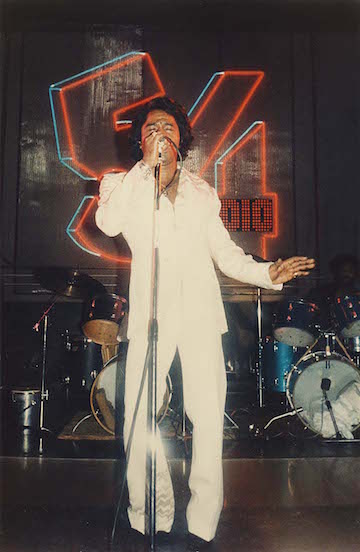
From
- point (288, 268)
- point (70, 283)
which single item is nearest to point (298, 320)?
point (70, 283)

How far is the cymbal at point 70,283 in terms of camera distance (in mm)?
4320

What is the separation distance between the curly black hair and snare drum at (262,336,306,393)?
9.22 ft

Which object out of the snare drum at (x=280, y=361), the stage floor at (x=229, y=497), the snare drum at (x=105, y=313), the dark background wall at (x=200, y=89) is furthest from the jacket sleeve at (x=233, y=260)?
the dark background wall at (x=200, y=89)

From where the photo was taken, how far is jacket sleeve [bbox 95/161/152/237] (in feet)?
6.88

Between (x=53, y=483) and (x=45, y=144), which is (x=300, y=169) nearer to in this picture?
(x=45, y=144)

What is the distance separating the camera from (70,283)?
435 centimetres

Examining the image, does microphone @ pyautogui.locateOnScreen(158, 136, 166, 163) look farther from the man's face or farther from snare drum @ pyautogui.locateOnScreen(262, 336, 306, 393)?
snare drum @ pyautogui.locateOnScreen(262, 336, 306, 393)

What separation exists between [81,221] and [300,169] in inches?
122

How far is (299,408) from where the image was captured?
4309 millimetres

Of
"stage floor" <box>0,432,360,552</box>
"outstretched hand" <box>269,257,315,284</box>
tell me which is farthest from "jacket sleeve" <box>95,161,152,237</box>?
"stage floor" <box>0,432,360,552</box>

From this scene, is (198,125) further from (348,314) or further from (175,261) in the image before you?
(175,261)

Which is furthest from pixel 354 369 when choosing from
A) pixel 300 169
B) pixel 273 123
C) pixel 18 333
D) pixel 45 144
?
pixel 45 144

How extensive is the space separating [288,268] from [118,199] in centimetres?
84

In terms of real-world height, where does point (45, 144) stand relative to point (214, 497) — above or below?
above
